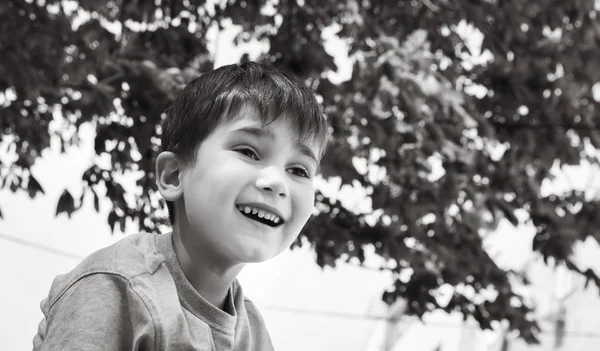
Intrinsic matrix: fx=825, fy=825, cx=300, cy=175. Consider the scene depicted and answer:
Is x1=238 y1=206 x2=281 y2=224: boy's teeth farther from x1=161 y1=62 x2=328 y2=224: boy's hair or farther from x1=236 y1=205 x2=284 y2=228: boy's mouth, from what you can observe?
x1=161 y1=62 x2=328 y2=224: boy's hair

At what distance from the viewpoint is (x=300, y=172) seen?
1194 millimetres

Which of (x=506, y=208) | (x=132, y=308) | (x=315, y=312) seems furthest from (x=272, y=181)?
(x=315, y=312)

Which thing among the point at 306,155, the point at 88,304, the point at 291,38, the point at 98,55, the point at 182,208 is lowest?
the point at 88,304

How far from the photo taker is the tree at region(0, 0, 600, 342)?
3.48 metres

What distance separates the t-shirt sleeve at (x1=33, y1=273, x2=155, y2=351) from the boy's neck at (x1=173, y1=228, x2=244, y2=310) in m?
0.13

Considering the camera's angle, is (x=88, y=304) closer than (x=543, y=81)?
Yes

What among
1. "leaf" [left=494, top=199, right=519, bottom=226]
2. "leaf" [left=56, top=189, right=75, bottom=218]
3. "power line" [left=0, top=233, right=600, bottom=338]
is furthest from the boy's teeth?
"power line" [left=0, top=233, right=600, bottom=338]

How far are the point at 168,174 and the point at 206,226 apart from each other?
13 centimetres

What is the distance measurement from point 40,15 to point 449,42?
188 centimetres

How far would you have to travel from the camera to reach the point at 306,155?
1.18m

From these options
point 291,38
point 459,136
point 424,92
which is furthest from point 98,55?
point 459,136

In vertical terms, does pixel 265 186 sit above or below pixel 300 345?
below

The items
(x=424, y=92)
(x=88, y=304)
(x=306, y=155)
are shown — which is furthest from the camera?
(x=424, y=92)

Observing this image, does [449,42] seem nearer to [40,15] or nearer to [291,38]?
[291,38]
